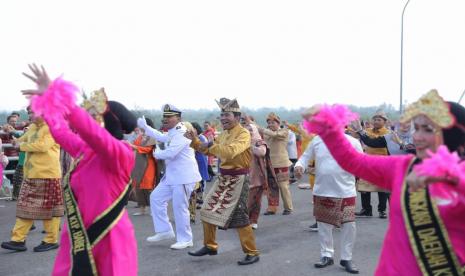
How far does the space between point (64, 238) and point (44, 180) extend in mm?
3674

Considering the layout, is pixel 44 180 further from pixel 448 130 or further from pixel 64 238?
pixel 448 130

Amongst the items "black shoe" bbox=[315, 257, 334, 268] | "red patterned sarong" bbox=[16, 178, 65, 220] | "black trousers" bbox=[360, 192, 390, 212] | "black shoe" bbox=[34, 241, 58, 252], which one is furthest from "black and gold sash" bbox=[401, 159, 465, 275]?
"black trousers" bbox=[360, 192, 390, 212]

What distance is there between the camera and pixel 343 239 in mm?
6289

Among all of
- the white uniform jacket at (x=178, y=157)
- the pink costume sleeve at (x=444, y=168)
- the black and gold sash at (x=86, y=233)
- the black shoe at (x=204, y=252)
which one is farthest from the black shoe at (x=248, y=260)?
the pink costume sleeve at (x=444, y=168)

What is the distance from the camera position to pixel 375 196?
41.9 feet

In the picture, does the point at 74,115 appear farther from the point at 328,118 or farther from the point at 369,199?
the point at 369,199

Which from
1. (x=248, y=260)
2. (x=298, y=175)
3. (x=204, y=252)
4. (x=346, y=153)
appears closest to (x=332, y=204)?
(x=298, y=175)

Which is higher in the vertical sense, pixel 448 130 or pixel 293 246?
pixel 448 130

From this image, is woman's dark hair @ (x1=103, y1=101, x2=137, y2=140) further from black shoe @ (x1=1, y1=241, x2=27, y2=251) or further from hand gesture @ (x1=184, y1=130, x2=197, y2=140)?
black shoe @ (x1=1, y1=241, x2=27, y2=251)

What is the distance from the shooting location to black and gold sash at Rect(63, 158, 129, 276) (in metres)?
3.54

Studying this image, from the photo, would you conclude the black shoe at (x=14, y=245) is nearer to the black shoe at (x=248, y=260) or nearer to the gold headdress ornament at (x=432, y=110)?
the black shoe at (x=248, y=260)

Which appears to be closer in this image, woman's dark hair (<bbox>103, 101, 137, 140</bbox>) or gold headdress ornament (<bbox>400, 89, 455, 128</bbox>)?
gold headdress ornament (<bbox>400, 89, 455, 128</bbox>)

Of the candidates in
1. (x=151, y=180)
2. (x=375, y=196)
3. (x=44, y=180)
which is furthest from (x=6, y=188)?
(x=375, y=196)

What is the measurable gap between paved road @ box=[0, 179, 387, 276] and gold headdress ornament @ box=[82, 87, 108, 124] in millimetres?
2869
